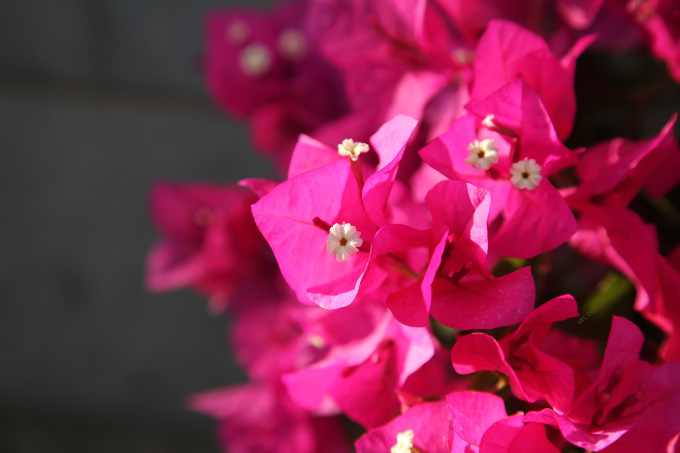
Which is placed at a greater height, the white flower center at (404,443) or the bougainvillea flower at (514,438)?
the bougainvillea flower at (514,438)

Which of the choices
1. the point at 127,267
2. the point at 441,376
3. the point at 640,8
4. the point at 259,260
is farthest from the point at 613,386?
the point at 127,267

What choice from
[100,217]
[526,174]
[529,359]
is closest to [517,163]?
[526,174]

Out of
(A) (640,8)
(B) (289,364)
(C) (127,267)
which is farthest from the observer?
(C) (127,267)

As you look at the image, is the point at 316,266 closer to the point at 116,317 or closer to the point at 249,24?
the point at 249,24

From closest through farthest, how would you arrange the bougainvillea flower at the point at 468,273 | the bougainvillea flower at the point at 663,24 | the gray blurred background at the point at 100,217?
the bougainvillea flower at the point at 468,273
the bougainvillea flower at the point at 663,24
the gray blurred background at the point at 100,217

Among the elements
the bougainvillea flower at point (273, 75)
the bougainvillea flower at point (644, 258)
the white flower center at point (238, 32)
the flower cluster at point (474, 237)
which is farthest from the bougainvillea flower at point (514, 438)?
the white flower center at point (238, 32)

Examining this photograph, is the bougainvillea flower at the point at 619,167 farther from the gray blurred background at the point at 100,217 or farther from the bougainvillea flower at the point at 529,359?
the gray blurred background at the point at 100,217
